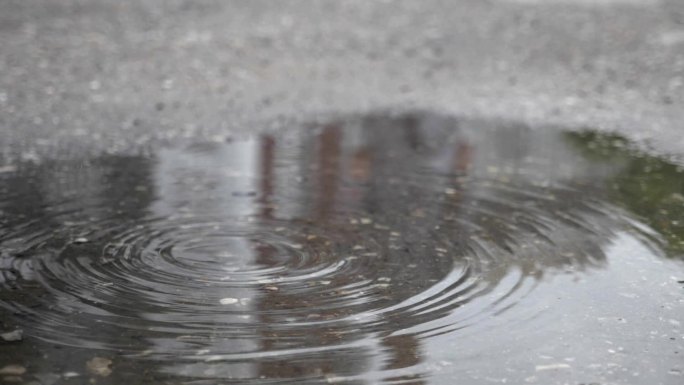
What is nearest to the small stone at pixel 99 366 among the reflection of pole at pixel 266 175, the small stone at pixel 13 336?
the small stone at pixel 13 336

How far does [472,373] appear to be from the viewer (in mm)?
4422

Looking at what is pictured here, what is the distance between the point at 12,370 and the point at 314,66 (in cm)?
946

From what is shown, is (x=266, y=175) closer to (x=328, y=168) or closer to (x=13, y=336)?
(x=328, y=168)

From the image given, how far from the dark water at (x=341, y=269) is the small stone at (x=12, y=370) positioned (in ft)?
0.03

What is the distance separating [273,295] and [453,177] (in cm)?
349

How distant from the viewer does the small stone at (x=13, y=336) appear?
15.2 ft

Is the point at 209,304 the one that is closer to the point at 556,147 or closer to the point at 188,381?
the point at 188,381

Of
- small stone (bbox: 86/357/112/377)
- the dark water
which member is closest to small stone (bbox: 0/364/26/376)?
the dark water

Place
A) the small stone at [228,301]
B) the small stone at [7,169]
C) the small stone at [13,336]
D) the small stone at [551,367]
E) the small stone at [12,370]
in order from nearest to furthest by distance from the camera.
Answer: the small stone at [12,370] < the small stone at [551,367] < the small stone at [13,336] < the small stone at [228,301] < the small stone at [7,169]

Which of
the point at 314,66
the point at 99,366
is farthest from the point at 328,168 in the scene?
the point at 314,66

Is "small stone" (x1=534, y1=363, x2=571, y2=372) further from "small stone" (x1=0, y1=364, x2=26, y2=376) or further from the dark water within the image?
"small stone" (x1=0, y1=364, x2=26, y2=376)

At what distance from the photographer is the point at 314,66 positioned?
13406mm

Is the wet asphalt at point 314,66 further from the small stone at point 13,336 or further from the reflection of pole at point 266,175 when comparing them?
the small stone at point 13,336

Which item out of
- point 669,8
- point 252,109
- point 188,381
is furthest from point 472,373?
point 669,8
